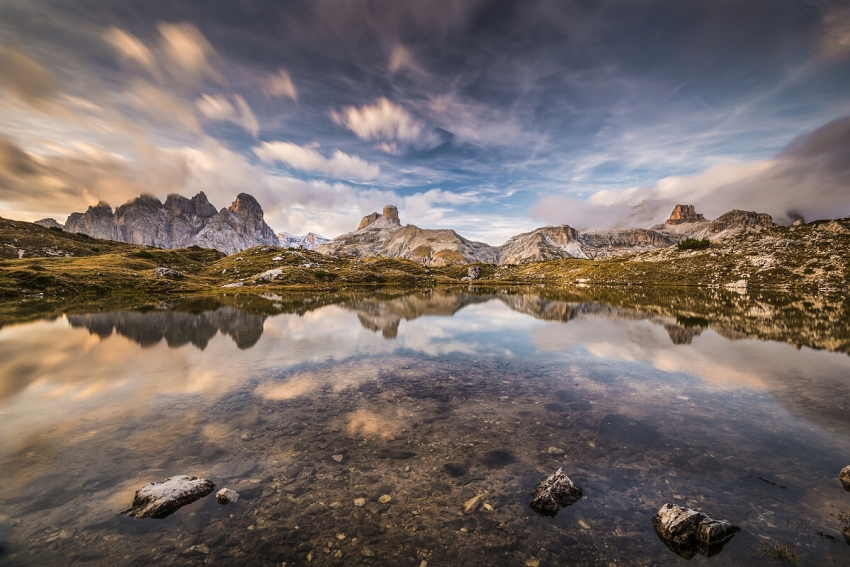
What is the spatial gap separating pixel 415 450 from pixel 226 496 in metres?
8.25

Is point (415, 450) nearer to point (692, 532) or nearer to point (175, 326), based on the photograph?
point (692, 532)

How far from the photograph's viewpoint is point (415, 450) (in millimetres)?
16812

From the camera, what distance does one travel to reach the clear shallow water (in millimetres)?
10906

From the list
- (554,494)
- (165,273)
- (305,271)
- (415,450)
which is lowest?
(415,450)

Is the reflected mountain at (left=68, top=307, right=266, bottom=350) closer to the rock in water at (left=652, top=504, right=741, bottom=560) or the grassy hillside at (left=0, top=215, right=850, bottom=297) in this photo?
the rock in water at (left=652, top=504, right=741, bottom=560)

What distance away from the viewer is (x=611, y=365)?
31.8 metres

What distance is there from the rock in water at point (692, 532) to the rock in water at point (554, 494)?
2.81 meters

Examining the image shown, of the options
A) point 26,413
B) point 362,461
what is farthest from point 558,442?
point 26,413

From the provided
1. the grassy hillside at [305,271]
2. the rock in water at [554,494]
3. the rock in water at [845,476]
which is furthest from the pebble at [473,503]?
the grassy hillside at [305,271]

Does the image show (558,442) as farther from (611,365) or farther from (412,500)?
(611,365)

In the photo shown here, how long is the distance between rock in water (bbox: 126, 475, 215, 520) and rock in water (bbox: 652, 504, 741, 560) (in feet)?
55.8

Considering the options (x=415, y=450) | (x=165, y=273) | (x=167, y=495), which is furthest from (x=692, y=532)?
(x=165, y=273)

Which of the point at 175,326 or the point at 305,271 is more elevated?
the point at 305,271

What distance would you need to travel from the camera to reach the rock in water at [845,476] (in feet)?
44.3
